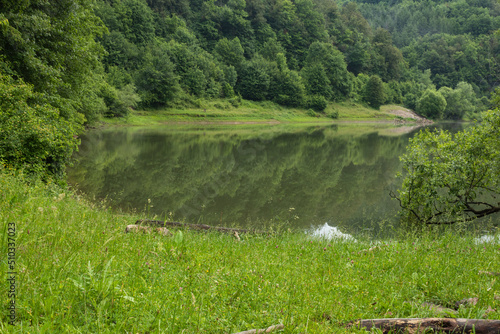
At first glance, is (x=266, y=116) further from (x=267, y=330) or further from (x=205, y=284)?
(x=267, y=330)

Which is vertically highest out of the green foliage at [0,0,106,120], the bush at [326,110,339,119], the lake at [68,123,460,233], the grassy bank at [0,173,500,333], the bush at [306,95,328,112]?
the green foliage at [0,0,106,120]

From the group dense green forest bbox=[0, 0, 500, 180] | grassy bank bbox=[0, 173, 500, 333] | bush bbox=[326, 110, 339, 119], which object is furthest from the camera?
bush bbox=[326, 110, 339, 119]

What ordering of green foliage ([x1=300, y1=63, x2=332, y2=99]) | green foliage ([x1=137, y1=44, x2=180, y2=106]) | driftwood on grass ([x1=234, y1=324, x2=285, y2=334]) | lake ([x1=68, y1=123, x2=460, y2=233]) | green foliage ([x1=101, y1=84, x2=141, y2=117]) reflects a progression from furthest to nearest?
1. green foliage ([x1=300, y1=63, x2=332, y2=99])
2. green foliage ([x1=137, y1=44, x2=180, y2=106])
3. green foliage ([x1=101, y1=84, x2=141, y2=117])
4. lake ([x1=68, y1=123, x2=460, y2=233])
5. driftwood on grass ([x1=234, y1=324, x2=285, y2=334])

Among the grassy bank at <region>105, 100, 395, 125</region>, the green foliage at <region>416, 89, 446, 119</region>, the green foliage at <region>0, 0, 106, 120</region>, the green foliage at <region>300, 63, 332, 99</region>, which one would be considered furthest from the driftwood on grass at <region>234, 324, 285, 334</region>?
the green foliage at <region>416, 89, 446, 119</region>

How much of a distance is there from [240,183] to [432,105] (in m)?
110

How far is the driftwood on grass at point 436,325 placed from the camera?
9.65 ft

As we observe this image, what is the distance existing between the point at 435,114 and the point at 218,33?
80.5 m

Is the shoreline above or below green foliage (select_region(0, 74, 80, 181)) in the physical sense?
below

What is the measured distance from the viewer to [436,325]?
3111 mm

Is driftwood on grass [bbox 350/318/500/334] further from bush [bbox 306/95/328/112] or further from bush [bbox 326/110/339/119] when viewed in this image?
bush [bbox 306/95/328/112]

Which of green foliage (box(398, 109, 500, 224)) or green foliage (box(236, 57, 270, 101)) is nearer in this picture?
green foliage (box(398, 109, 500, 224))

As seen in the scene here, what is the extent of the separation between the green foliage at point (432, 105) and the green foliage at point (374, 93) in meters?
13.1

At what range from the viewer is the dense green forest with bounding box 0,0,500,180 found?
14.0m

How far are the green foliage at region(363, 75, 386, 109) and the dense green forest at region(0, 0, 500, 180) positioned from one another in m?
0.34
